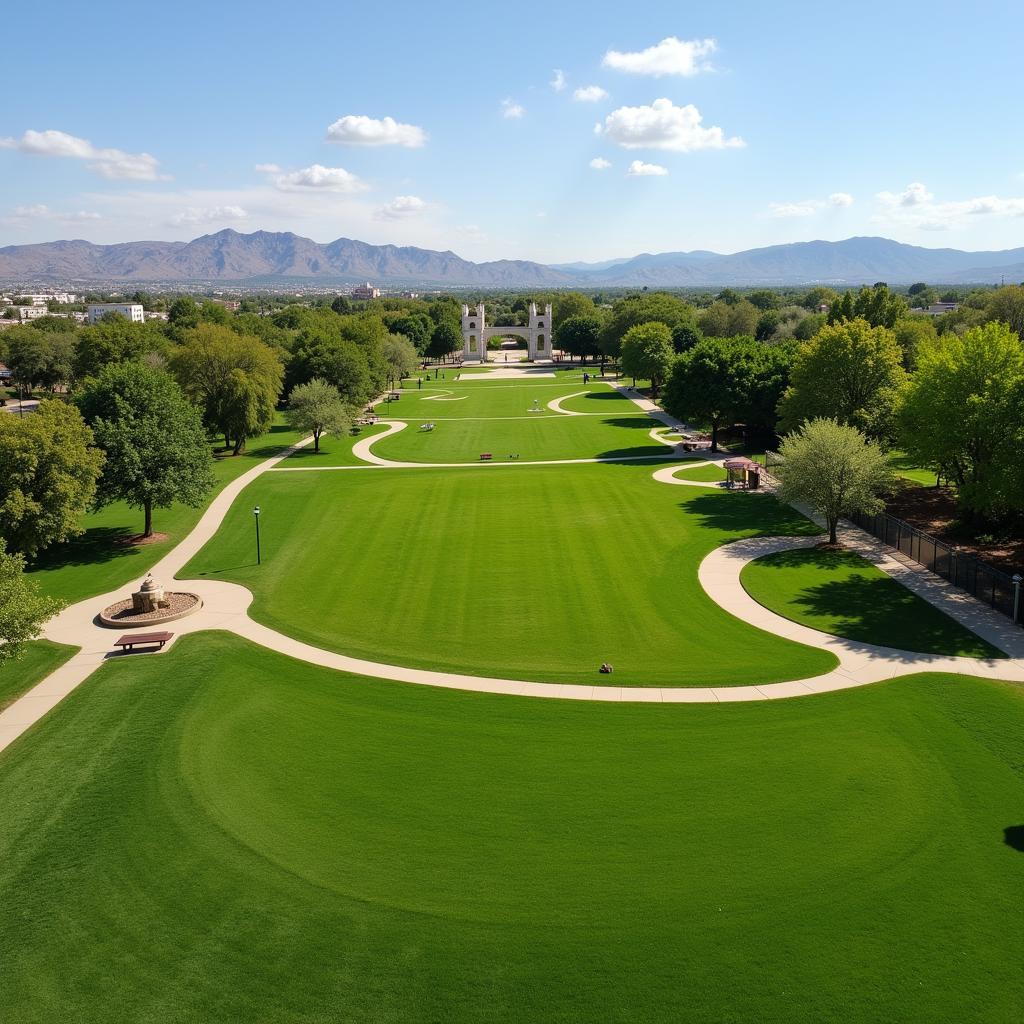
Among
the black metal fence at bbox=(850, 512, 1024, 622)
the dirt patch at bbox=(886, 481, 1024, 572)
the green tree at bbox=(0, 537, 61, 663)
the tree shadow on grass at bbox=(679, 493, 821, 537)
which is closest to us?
the green tree at bbox=(0, 537, 61, 663)

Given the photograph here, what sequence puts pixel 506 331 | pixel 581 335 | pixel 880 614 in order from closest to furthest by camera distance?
pixel 880 614
pixel 581 335
pixel 506 331

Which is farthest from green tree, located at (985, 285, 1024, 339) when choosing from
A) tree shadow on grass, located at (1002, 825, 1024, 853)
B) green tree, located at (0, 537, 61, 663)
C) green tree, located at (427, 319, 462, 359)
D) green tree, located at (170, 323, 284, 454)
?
green tree, located at (0, 537, 61, 663)

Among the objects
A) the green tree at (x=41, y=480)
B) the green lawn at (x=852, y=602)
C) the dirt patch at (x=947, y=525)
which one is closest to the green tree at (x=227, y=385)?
the green tree at (x=41, y=480)

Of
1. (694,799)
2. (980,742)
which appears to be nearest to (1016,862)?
(980,742)

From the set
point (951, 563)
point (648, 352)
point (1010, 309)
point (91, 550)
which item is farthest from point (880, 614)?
point (1010, 309)

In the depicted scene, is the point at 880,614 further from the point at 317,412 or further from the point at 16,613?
the point at 317,412

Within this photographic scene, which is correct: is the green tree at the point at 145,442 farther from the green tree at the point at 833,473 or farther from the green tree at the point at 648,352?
the green tree at the point at 648,352

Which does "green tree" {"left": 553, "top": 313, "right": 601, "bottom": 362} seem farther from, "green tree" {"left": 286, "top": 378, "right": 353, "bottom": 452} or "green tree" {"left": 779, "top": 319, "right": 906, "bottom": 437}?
"green tree" {"left": 779, "top": 319, "right": 906, "bottom": 437}
